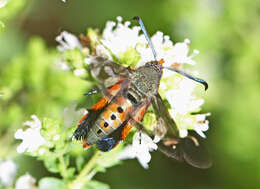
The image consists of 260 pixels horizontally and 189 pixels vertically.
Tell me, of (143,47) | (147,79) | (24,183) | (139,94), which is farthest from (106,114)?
(24,183)

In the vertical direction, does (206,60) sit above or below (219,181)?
above

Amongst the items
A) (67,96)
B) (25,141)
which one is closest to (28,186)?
(25,141)

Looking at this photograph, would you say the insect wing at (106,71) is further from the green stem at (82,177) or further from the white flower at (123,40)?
the green stem at (82,177)

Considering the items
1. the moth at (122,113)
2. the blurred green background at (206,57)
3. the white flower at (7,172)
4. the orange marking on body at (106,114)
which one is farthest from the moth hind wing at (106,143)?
the blurred green background at (206,57)

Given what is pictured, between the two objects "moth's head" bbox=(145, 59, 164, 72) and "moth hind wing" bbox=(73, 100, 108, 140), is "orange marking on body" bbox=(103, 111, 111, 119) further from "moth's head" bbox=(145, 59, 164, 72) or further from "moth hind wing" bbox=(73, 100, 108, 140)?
"moth's head" bbox=(145, 59, 164, 72)

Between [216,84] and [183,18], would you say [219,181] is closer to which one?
[216,84]

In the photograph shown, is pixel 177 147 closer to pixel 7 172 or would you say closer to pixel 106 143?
pixel 106 143
